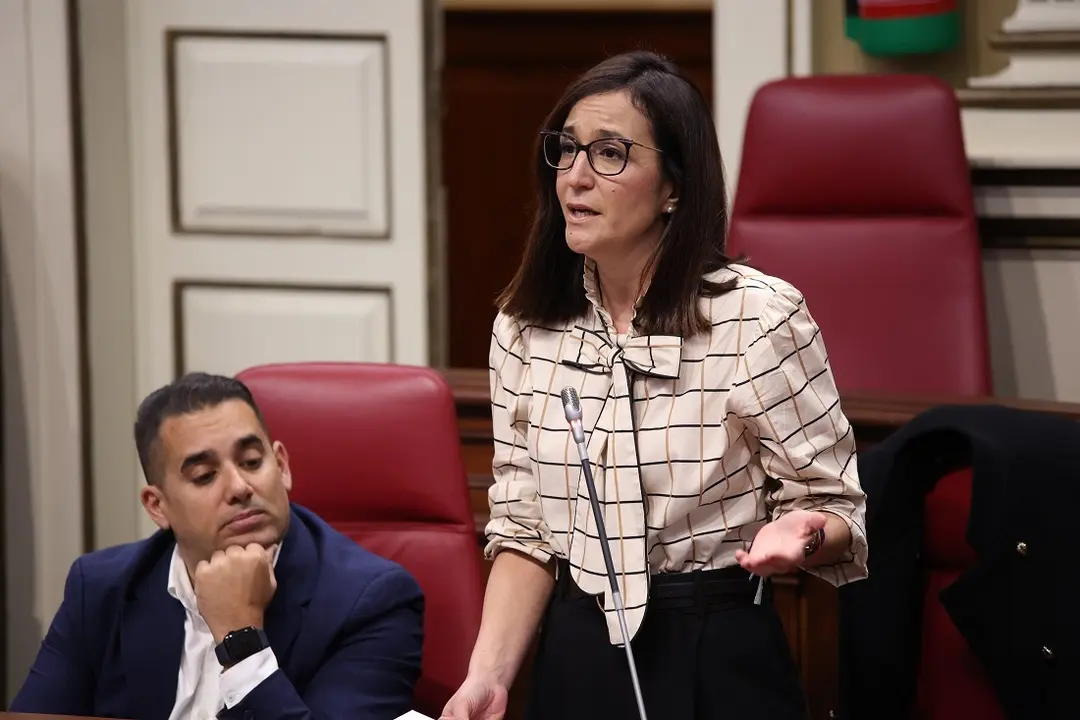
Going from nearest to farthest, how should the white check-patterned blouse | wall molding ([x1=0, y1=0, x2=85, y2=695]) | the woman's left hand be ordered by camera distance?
the woman's left hand → the white check-patterned blouse → wall molding ([x1=0, y1=0, x2=85, y2=695])

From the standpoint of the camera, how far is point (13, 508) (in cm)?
331

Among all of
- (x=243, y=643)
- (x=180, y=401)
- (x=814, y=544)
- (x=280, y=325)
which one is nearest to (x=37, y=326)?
(x=280, y=325)

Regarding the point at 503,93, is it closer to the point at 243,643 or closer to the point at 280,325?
the point at 280,325

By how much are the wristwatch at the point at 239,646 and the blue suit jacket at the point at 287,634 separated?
7 cm

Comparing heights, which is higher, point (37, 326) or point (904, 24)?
point (904, 24)

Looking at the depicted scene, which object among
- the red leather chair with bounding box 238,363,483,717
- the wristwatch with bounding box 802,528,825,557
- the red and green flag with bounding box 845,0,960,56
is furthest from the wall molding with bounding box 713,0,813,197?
the wristwatch with bounding box 802,528,825,557

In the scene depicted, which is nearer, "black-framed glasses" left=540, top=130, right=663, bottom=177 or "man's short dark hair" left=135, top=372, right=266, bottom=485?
"black-framed glasses" left=540, top=130, right=663, bottom=177

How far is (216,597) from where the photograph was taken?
1.70m

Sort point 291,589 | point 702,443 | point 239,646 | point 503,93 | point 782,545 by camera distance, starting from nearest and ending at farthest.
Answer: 1. point 782,545
2. point 702,443
3. point 239,646
4. point 291,589
5. point 503,93

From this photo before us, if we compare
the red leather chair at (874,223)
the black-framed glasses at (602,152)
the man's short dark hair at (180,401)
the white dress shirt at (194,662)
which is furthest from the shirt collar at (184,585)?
the red leather chair at (874,223)

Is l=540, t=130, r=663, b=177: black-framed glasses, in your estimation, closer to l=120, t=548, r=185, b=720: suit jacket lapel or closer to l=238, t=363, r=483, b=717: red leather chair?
l=238, t=363, r=483, b=717: red leather chair

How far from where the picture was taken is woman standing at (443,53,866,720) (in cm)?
131

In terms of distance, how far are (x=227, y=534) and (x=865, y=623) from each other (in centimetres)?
80

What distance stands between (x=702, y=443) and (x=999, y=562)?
23.8 inches
